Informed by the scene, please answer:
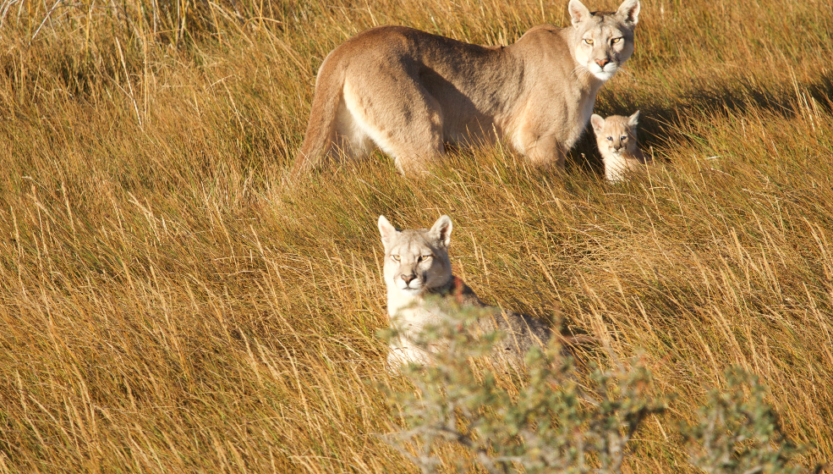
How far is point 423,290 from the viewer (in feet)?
10.0

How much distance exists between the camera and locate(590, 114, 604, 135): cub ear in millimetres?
5148

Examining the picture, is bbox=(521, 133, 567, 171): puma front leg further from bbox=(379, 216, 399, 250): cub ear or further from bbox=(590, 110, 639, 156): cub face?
bbox=(379, 216, 399, 250): cub ear

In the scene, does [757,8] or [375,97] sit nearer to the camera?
[375,97]

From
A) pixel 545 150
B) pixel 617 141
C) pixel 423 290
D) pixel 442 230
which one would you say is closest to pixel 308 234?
pixel 442 230

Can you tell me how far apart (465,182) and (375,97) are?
0.88 metres

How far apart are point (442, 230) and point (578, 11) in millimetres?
2658

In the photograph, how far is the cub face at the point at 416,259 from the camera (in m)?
2.99

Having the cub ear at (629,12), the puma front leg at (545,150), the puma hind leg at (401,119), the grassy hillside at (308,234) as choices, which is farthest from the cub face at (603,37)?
the puma hind leg at (401,119)

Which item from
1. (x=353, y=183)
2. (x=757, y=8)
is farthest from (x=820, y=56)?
(x=353, y=183)

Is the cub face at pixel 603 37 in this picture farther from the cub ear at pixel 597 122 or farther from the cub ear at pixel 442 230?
the cub ear at pixel 442 230

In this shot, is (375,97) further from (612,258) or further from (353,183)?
(612,258)

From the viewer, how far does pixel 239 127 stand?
5.32 m

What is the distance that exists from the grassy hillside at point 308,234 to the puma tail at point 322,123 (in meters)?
0.16

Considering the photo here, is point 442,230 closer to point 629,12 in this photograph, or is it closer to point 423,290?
point 423,290
